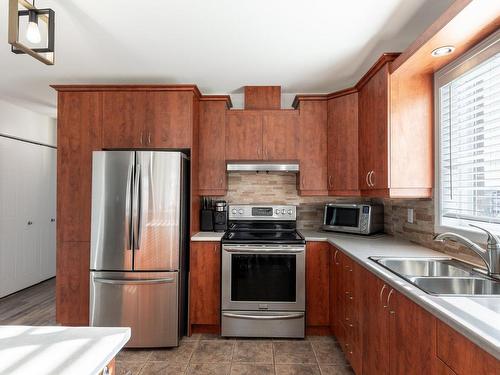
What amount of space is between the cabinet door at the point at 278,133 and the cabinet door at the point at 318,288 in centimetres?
107

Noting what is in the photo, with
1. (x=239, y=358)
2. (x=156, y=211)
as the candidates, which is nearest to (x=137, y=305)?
(x=156, y=211)

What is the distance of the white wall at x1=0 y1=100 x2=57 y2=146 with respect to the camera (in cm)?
362

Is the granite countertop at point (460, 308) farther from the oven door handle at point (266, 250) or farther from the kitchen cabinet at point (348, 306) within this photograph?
the oven door handle at point (266, 250)

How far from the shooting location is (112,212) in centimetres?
249

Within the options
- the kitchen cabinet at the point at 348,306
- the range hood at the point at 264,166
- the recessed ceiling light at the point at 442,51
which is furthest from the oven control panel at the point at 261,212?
the recessed ceiling light at the point at 442,51

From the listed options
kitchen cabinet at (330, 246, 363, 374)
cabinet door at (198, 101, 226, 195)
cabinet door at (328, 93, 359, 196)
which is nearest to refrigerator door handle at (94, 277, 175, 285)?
cabinet door at (198, 101, 226, 195)

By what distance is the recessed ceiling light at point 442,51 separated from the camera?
172 cm

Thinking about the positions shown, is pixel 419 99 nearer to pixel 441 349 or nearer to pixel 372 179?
pixel 372 179

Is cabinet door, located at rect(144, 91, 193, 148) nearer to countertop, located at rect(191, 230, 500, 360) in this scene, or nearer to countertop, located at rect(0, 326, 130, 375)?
countertop, located at rect(191, 230, 500, 360)

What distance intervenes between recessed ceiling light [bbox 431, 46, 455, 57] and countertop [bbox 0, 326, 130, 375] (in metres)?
2.14

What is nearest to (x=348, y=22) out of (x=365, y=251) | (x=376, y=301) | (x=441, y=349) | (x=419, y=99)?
(x=419, y=99)

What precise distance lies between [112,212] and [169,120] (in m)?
A: 0.98

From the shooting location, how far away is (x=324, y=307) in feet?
8.88

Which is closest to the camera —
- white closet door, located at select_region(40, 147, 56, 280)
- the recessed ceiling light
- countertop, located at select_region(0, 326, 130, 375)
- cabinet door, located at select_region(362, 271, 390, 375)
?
countertop, located at select_region(0, 326, 130, 375)
